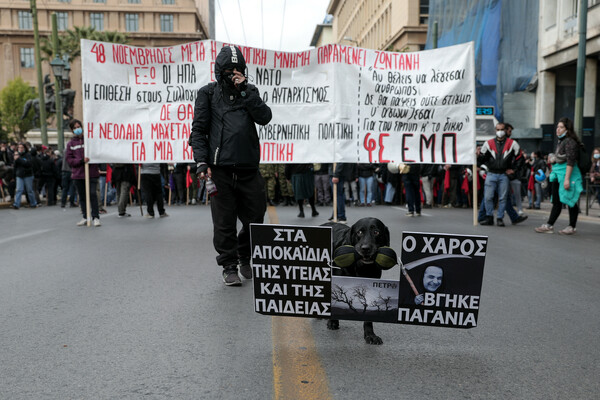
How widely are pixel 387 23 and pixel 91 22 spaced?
40.3m

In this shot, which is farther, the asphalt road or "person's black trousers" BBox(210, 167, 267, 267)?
"person's black trousers" BBox(210, 167, 267, 267)

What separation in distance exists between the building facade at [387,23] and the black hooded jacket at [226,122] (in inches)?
1124

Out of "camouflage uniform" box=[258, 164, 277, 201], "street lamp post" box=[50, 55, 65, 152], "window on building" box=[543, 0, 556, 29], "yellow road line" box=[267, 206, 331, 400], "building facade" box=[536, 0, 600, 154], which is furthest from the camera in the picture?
"window on building" box=[543, 0, 556, 29]

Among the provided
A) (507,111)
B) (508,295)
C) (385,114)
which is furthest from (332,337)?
(507,111)

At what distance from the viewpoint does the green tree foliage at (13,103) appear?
65.8 m

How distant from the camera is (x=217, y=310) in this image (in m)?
4.63

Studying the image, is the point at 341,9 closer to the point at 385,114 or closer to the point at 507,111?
the point at 507,111

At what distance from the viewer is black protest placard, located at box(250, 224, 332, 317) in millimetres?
3541

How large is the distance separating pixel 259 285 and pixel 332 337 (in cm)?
61

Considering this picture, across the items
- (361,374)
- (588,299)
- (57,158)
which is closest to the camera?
(361,374)

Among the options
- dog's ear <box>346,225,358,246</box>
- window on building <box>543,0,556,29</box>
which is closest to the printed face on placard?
dog's ear <box>346,225,358,246</box>

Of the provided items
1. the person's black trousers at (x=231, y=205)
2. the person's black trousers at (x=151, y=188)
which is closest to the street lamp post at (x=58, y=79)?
the person's black trousers at (x=151, y=188)

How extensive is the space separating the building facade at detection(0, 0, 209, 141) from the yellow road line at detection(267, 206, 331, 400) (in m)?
73.7

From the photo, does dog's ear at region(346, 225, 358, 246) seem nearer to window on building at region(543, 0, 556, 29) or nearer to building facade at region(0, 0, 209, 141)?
window on building at region(543, 0, 556, 29)
